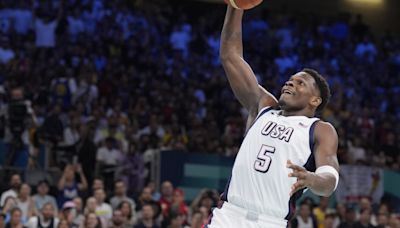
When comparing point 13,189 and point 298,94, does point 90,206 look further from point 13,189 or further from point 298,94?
point 298,94

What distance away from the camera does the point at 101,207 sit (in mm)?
16172

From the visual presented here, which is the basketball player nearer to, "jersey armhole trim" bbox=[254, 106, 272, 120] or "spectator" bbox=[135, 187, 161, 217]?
"jersey armhole trim" bbox=[254, 106, 272, 120]

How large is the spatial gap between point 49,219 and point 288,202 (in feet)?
27.3

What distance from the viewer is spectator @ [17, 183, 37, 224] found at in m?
15.5

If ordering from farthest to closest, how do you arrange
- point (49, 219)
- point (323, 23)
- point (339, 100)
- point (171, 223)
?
point (323, 23) → point (339, 100) → point (171, 223) → point (49, 219)

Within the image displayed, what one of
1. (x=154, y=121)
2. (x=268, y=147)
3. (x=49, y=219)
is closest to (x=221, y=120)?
(x=154, y=121)

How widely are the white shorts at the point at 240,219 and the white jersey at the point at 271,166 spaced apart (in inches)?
1.4

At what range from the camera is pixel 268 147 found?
737cm

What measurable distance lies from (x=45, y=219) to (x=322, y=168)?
8.79 m

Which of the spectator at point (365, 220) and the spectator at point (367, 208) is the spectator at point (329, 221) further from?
the spectator at point (367, 208)

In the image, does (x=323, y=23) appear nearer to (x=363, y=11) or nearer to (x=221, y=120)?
(x=363, y=11)

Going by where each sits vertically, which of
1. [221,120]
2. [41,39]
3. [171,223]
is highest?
[41,39]

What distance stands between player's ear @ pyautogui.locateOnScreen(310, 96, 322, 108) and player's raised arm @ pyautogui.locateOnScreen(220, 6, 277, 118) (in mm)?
339

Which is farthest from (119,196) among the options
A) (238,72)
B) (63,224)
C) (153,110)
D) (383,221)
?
(238,72)
